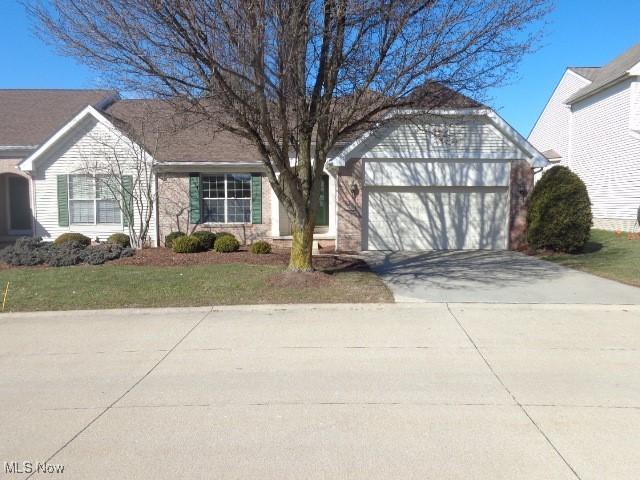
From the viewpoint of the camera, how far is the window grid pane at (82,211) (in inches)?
653

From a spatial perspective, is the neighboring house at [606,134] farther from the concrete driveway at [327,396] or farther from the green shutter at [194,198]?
the green shutter at [194,198]

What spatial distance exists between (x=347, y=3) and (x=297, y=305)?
4.82 m

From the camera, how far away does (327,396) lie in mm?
4910

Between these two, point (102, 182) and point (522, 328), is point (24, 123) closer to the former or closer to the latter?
point (102, 182)

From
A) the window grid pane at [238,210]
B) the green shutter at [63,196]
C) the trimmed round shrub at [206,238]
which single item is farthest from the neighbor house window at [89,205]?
the window grid pane at [238,210]

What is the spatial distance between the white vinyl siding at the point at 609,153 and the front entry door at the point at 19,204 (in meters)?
21.3

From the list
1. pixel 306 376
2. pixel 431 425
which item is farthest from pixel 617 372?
pixel 306 376

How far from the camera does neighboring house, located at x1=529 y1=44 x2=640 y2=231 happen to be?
19.2 meters

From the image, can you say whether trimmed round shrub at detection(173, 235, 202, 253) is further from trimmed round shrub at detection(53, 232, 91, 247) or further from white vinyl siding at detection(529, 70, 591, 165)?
white vinyl siding at detection(529, 70, 591, 165)

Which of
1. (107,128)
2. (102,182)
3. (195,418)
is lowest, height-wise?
(195,418)

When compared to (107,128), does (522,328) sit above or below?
below

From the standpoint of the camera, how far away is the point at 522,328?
23.9 feet

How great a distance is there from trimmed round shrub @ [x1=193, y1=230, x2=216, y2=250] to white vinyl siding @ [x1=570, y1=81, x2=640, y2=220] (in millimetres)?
14743

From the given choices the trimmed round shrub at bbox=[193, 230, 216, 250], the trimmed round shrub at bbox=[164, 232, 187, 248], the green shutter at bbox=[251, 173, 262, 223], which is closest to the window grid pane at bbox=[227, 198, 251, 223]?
the green shutter at bbox=[251, 173, 262, 223]
